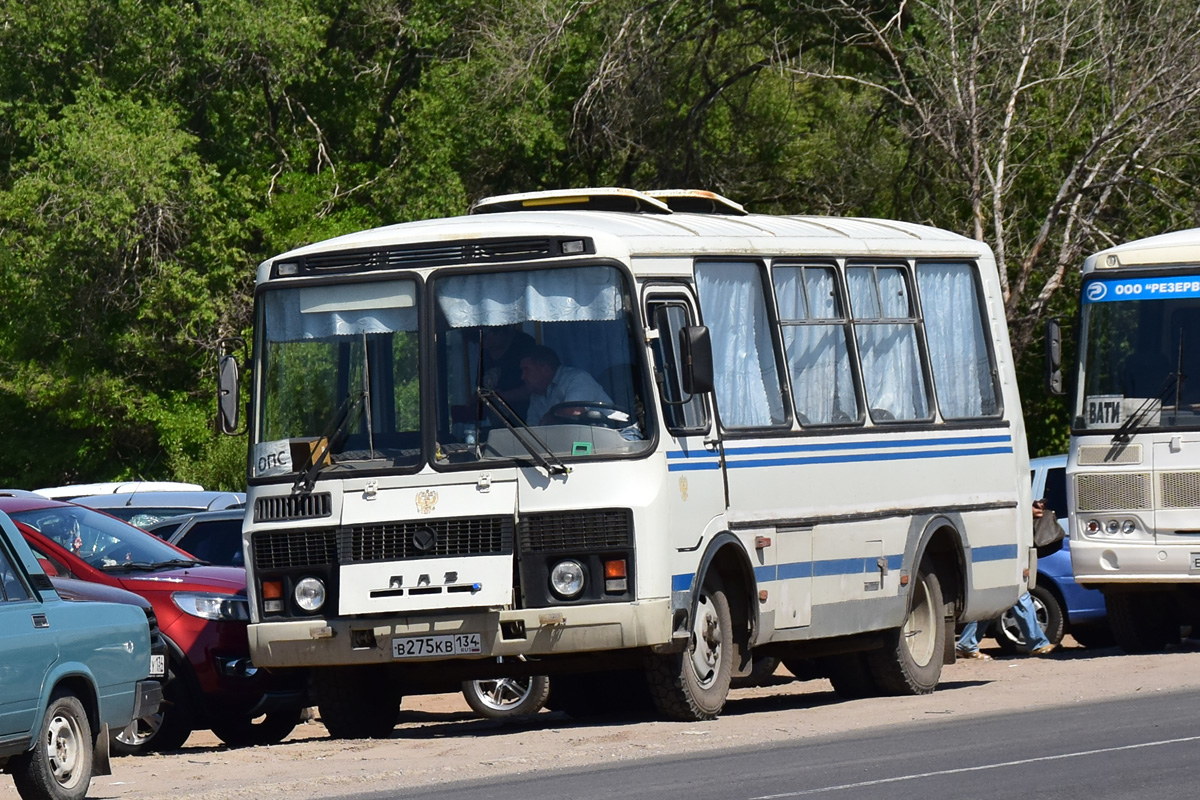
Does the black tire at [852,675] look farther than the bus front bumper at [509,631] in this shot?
Yes

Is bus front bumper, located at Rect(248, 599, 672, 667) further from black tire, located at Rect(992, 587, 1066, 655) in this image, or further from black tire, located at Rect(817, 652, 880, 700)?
black tire, located at Rect(992, 587, 1066, 655)

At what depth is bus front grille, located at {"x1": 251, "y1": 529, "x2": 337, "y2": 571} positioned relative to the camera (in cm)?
1237

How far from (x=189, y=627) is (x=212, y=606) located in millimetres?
210

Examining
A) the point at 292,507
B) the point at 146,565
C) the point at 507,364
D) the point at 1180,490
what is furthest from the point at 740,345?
the point at 1180,490

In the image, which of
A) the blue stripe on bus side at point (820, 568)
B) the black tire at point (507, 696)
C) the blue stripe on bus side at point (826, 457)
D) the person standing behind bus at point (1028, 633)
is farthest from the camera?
the person standing behind bus at point (1028, 633)

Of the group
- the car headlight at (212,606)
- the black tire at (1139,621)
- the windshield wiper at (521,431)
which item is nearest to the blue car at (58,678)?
the windshield wiper at (521,431)

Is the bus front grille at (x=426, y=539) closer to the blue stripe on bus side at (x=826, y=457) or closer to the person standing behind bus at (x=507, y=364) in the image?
the person standing behind bus at (x=507, y=364)

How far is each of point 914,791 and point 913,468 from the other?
5.80 m

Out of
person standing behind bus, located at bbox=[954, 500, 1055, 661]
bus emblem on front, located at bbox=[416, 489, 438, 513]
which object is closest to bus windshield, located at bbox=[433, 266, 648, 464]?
bus emblem on front, located at bbox=[416, 489, 438, 513]

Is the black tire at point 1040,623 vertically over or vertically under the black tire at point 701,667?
under

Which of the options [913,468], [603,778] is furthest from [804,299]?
[603,778]

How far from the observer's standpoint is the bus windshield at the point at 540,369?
12219mm

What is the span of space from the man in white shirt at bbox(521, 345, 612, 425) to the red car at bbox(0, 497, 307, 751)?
2.62m

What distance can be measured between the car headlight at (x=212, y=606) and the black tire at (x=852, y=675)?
14.7 feet
